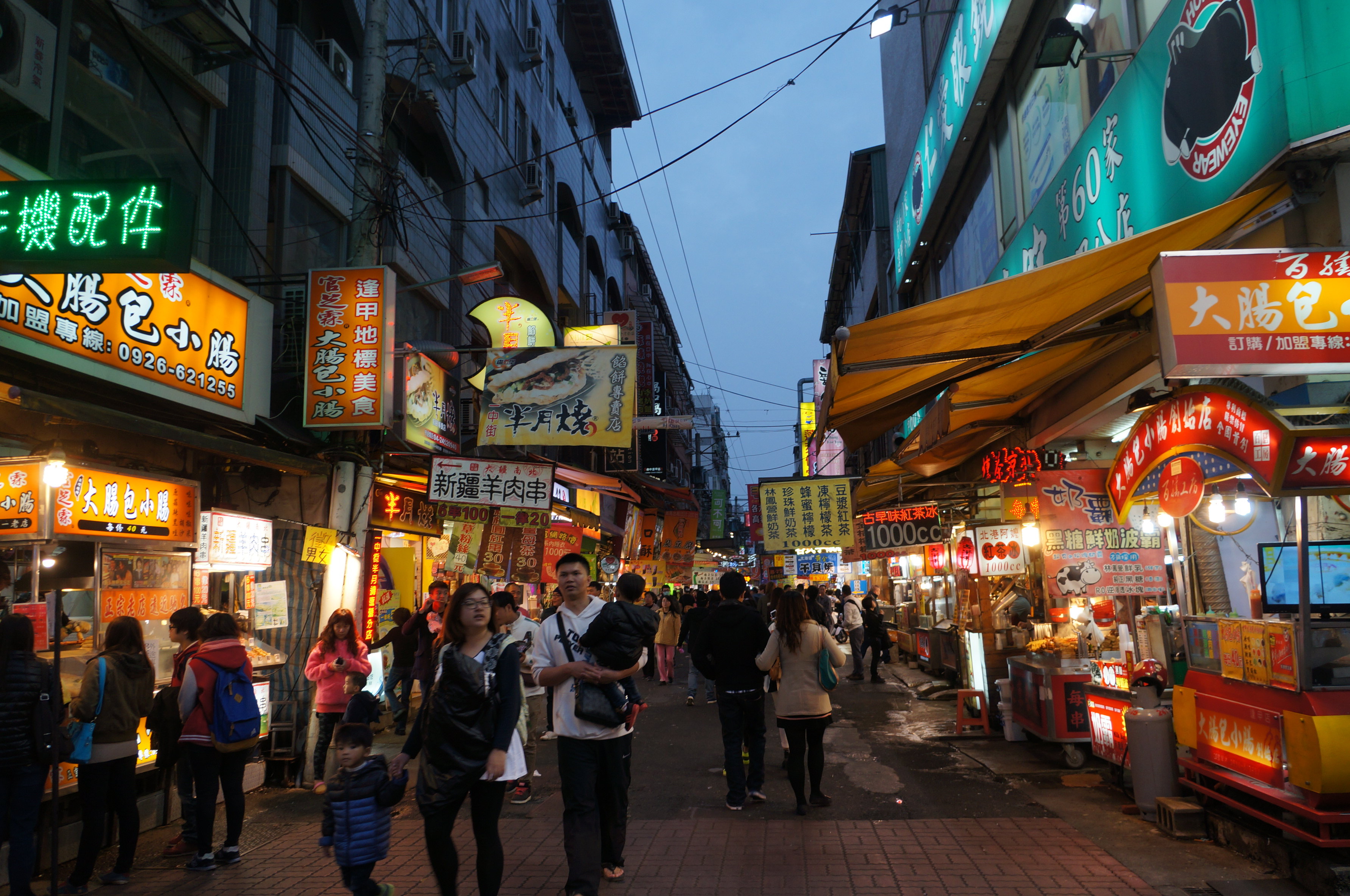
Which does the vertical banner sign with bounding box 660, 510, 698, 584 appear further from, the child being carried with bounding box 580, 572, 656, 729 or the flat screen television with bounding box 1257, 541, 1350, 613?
the flat screen television with bounding box 1257, 541, 1350, 613

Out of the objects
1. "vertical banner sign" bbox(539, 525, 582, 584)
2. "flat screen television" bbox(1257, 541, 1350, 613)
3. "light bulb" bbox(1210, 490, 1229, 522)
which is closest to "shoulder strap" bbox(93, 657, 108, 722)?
"flat screen television" bbox(1257, 541, 1350, 613)

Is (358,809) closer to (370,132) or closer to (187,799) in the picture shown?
(187,799)

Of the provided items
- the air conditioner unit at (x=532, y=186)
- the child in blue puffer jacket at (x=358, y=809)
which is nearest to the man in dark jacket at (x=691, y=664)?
the child in blue puffer jacket at (x=358, y=809)

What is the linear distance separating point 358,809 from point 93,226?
3.22m

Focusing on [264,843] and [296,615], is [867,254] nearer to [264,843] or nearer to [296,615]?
[296,615]

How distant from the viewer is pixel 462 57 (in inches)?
688

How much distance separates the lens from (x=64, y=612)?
25.1 ft

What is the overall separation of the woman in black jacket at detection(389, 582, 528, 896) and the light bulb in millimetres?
5198

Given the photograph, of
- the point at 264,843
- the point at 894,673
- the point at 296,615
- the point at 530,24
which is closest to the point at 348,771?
the point at 264,843

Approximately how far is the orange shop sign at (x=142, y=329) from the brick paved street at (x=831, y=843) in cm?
378

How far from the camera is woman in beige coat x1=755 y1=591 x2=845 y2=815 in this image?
7.29 m

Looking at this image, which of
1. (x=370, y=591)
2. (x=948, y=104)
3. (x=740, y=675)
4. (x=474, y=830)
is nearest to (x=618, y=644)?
(x=474, y=830)

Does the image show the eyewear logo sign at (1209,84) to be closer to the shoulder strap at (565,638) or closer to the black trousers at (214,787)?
the shoulder strap at (565,638)

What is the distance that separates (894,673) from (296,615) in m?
13.9
